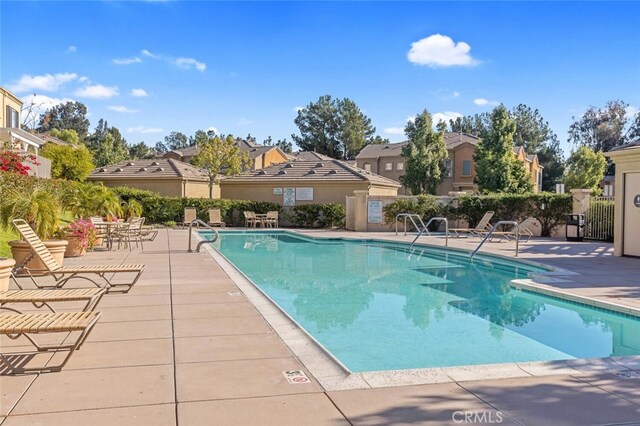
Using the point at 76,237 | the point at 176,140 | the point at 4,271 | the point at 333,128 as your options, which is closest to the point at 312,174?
the point at 76,237

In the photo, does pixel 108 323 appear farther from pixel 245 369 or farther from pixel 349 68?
Result: pixel 349 68

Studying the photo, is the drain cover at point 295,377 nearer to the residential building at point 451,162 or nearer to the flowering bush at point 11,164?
the flowering bush at point 11,164

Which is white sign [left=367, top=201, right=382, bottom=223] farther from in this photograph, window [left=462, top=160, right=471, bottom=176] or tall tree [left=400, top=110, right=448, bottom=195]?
window [left=462, top=160, right=471, bottom=176]

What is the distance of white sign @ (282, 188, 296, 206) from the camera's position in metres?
30.8

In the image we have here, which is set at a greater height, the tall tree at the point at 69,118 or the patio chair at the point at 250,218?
the tall tree at the point at 69,118

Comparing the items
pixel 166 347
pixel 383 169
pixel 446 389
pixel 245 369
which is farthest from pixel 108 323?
pixel 383 169

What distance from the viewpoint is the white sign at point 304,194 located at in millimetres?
30625

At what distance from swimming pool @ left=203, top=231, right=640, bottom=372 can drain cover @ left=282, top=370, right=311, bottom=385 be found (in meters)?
1.31

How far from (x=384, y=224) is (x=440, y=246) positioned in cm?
816

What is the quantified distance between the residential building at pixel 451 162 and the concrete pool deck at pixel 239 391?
41.8 meters

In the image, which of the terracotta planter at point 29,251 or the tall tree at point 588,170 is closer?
the terracotta planter at point 29,251

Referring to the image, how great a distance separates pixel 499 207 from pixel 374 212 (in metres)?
5.74

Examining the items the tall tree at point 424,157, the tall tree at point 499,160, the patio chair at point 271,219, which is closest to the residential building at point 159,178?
the patio chair at point 271,219

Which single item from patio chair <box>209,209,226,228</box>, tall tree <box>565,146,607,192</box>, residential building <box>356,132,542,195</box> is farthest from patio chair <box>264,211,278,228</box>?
tall tree <box>565,146,607,192</box>
